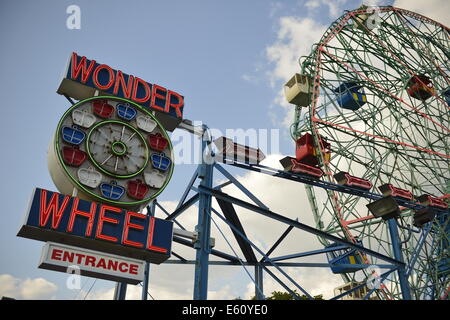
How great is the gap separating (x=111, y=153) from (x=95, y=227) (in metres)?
3.39

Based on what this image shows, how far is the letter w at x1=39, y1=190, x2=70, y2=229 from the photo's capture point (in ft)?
43.4

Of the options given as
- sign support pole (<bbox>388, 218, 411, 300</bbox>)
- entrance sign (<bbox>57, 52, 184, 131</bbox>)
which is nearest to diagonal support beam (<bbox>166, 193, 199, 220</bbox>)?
entrance sign (<bbox>57, 52, 184, 131</bbox>)

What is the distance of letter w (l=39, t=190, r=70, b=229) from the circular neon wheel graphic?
115 cm

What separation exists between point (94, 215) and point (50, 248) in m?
1.75

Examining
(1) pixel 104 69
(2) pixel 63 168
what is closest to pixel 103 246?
(2) pixel 63 168

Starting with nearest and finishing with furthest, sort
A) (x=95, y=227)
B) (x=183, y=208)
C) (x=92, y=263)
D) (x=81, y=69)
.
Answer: (x=92, y=263), (x=95, y=227), (x=81, y=69), (x=183, y=208)

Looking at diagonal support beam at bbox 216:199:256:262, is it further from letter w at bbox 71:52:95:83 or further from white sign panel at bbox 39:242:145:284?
letter w at bbox 71:52:95:83

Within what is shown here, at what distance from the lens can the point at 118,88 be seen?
1830cm

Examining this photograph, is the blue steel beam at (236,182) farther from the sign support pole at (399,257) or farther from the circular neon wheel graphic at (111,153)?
the sign support pole at (399,257)

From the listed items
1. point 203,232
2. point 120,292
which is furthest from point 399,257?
point 120,292

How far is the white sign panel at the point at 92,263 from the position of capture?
Answer: 1323cm

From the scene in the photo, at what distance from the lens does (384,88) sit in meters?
30.7

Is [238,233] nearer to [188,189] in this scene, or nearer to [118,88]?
[188,189]
